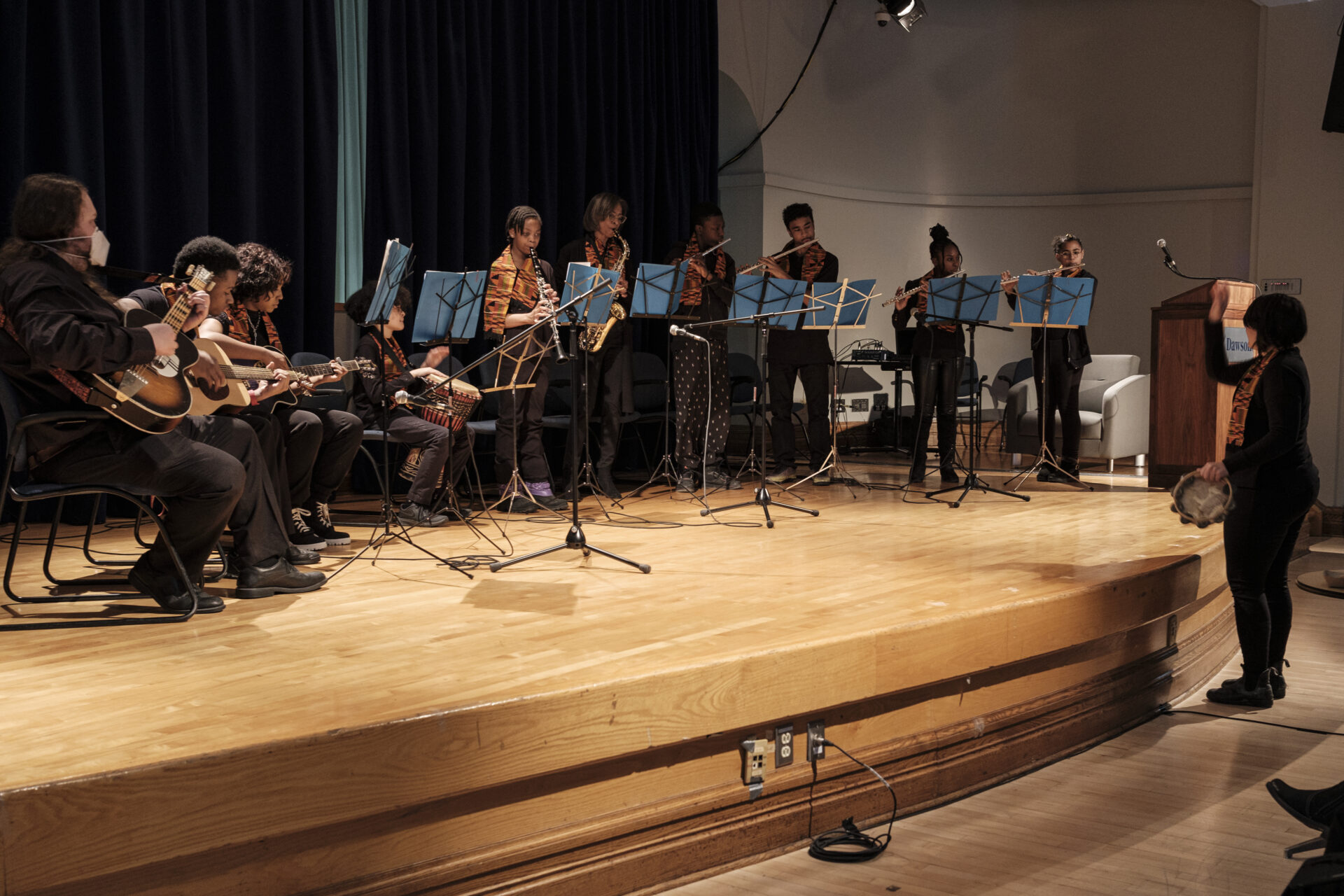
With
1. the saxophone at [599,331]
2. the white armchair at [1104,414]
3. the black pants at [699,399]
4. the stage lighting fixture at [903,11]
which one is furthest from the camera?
the stage lighting fixture at [903,11]

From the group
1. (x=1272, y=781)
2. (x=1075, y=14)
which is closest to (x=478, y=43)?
(x=1272, y=781)

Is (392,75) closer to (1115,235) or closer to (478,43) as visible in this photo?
(478,43)

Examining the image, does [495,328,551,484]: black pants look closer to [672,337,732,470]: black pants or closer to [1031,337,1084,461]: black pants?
[672,337,732,470]: black pants

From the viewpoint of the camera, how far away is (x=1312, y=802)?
8.63 ft

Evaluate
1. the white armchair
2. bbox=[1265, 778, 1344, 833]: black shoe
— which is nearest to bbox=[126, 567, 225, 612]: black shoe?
bbox=[1265, 778, 1344, 833]: black shoe

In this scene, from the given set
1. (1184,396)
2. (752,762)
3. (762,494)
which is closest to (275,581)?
(752,762)

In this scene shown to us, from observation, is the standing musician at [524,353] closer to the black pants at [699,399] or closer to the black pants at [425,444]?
the black pants at [425,444]

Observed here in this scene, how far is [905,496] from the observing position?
5.95 metres

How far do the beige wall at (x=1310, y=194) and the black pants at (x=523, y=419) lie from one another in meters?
5.27

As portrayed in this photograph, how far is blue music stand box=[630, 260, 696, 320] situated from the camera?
16.6 feet

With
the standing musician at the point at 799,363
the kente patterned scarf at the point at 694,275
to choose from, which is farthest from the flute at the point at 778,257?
the kente patterned scarf at the point at 694,275

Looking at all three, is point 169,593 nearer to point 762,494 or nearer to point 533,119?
point 762,494

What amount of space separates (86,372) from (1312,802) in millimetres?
3198

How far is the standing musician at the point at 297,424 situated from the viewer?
3.94m
